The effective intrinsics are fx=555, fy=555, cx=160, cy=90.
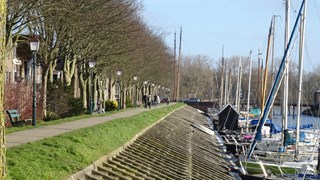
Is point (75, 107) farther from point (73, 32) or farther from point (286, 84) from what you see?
point (286, 84)

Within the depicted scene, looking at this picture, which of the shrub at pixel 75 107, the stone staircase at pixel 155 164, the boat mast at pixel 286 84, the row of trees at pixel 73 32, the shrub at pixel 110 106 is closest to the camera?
the stone staircase at pixel 155 164

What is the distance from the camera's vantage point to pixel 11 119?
2422 cm

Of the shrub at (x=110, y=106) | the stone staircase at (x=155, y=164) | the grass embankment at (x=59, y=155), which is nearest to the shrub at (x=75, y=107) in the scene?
the stone staircase at (x=155, y=164)

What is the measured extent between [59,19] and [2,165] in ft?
79.4

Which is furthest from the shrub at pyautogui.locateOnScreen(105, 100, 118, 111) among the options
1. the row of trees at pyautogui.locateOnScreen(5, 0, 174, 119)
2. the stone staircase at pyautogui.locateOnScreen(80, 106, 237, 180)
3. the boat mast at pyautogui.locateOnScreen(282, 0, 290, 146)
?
the stone staircase at pyautogui.locateOnScreen(80, 106, 237, 180)

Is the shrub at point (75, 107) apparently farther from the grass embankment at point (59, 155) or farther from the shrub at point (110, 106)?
the grass embankment at point (59, 155)

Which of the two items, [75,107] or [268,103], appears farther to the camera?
[75,107]

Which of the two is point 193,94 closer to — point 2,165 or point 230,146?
point 230,146

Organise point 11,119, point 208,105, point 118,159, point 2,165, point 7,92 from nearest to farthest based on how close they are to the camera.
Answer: point 2,165 < point 118,159 < point 11,119 < point 7,92 < point 208,105

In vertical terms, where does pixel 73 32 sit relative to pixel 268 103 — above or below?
above

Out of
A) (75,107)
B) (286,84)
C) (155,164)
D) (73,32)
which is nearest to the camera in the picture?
(155,164)

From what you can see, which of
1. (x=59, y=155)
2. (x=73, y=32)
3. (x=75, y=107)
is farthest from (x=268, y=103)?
(x=59, y=155)

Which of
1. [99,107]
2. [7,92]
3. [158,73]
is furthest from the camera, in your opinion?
[158,73]

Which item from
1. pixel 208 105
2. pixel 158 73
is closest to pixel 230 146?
pixel 158 73
